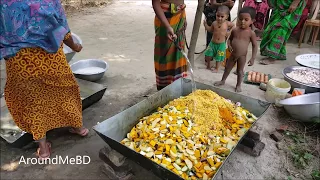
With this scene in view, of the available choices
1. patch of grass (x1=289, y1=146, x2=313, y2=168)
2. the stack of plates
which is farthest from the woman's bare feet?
patch of grass (x1=289, y1=146, x2=313, y2=168)

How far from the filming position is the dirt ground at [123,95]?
2387 mm

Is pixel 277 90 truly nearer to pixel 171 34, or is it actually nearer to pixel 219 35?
pixel 219 35

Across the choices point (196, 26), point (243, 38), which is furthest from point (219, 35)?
point (243, 38)

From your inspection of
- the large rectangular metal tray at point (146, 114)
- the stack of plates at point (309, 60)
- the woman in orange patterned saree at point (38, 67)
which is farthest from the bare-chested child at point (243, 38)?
the woman in orange patterned saree at point (38, 67)

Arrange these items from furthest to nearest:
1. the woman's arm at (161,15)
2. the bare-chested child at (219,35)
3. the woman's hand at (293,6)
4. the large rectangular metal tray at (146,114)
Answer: the woman's hand at (293,6) < the bare-chested child at (219,35) < the woman's arm at (161,15) < the large rectangular metal tray at (146,114)

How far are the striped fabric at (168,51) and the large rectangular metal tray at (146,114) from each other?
0.44m

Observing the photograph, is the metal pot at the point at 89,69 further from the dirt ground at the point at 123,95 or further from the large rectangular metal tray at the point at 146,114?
the large rectangular metal tray at the point at 146,114

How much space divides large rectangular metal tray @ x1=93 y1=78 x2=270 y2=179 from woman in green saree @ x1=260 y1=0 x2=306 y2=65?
2.78 meters

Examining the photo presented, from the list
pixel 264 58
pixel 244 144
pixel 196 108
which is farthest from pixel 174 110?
Answer: pixel 264 58

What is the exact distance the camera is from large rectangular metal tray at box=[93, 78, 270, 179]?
1840mm

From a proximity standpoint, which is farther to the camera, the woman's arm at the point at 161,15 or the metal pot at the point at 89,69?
the metal pot at the point at 89,69

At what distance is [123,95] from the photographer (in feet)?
12.0

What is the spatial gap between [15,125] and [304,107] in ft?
10.9

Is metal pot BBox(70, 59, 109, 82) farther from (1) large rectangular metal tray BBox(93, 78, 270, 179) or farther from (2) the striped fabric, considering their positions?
(1) large rectangular metal tray BBox(93, 78, 270, 179)
